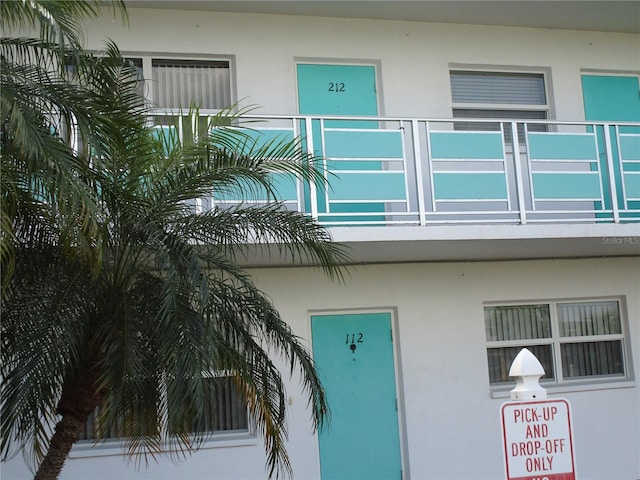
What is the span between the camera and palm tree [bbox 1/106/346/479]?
5961 mm

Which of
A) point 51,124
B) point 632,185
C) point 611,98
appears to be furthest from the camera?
point 611,98

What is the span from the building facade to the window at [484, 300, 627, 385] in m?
0.03

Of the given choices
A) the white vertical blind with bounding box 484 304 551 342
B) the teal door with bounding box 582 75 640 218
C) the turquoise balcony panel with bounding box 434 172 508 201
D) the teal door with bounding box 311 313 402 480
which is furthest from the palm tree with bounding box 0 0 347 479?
the teal door with bounding box 582 75 640 218

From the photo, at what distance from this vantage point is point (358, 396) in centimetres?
1032

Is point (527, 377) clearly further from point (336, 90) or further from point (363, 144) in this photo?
point (336, 90)

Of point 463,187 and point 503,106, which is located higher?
point 503,106

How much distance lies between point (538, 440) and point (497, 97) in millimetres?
7919

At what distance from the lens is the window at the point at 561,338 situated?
36.0ft

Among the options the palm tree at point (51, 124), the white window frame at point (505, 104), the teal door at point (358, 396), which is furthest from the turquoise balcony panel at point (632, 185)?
the palm tree at point (51, 124)

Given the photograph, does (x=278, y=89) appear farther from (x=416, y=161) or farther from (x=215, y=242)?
(x=215, y=242)

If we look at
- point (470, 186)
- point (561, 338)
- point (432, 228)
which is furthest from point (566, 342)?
point (432, 228)

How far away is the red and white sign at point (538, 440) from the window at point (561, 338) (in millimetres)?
6299

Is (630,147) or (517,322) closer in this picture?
(630,147)

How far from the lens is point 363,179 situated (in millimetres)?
9211
